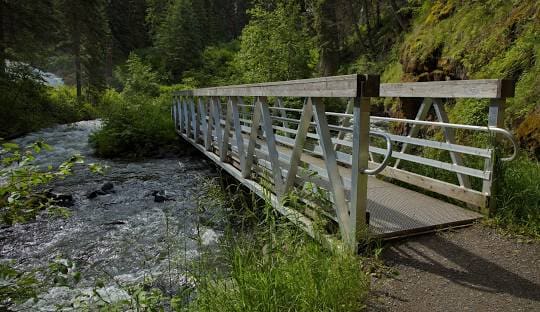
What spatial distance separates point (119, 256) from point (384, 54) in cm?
1137

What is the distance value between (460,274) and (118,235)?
4.58m

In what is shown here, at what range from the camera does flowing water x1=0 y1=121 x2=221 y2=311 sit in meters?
3.99

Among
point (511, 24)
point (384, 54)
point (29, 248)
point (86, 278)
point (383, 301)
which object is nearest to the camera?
point (383, 301)

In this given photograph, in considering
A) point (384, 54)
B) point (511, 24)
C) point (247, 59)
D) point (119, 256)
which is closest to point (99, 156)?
point (247, 59)

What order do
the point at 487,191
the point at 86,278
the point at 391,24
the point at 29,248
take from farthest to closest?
the point at 391,24, the point at 29,248, the point at 86,278, the point at 487,191

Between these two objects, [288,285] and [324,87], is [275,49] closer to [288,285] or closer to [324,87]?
[324,87]

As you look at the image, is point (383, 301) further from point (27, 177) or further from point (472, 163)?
point (472, 163)

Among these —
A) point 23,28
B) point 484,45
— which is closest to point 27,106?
point 23,28

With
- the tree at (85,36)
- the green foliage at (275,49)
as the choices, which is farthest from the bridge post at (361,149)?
the tree at (85,36)

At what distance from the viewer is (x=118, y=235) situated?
561cm

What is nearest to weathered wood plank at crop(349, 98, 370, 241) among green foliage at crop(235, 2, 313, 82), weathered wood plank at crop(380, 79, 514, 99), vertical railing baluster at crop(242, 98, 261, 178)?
weathered wood plank at crop(380, 79, 514, 99)

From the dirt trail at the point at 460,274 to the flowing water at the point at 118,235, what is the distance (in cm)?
142

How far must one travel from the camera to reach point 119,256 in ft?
16.0

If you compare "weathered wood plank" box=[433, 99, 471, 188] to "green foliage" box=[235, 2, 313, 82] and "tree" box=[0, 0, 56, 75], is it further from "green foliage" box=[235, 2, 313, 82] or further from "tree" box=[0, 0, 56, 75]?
"tree" box=[0, 0, 56, 75]
